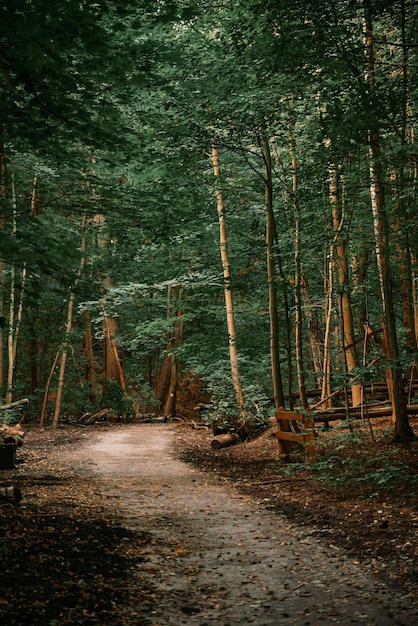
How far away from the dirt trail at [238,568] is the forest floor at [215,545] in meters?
0.02

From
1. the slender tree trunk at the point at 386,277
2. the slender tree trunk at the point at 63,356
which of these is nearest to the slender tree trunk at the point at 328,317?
the slender tree trunk at the point at 386,277

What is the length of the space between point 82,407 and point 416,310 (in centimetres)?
1408

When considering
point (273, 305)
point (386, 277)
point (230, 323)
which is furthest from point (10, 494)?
point (230, 323)

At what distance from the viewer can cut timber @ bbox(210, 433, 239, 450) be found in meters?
15.1

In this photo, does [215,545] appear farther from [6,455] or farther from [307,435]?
[6,455]

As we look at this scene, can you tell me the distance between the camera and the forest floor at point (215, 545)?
14.2ft

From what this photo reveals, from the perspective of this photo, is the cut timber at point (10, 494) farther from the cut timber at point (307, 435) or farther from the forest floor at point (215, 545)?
the cut timber at point (307, 435)

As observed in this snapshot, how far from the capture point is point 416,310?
1496cm

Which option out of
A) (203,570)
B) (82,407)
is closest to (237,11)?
(203,570)

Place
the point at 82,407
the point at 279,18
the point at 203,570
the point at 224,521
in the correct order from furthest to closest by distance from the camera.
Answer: the point at 82,407 → the point at 279,18 → the point at 224,521 → the point at 203,570

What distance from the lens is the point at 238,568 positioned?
547 cm

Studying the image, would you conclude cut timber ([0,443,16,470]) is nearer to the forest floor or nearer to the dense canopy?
the forest floor

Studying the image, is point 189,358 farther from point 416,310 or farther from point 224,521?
point 224,521

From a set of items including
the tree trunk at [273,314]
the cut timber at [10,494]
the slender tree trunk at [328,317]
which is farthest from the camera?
the slender tree trunk at [328,317]
